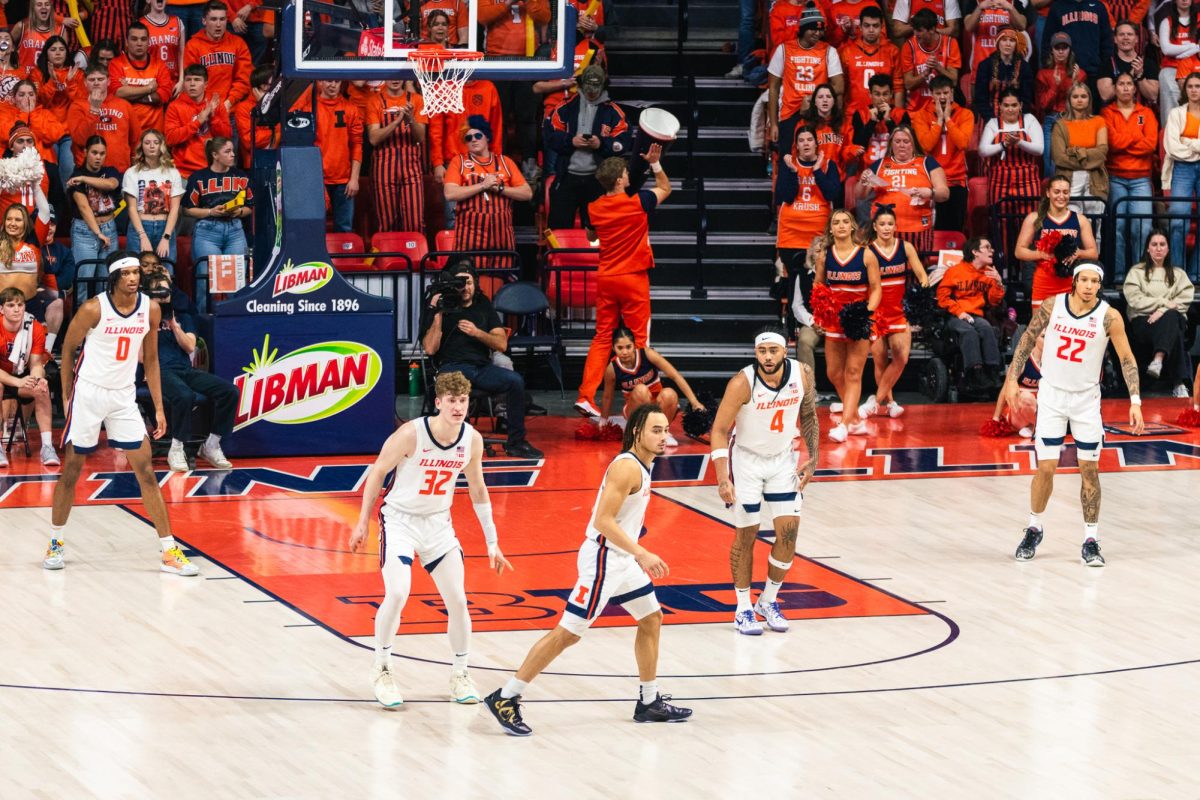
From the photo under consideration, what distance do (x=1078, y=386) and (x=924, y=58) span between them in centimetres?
767

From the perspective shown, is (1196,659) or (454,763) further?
(1196,659)

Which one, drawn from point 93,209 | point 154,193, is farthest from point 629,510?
point 93,209

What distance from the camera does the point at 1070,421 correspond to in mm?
12547

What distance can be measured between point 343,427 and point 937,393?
5589 millimetres

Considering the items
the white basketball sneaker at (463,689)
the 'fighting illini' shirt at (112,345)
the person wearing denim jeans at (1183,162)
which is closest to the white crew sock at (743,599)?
the white basketball sneaker at (463,689)

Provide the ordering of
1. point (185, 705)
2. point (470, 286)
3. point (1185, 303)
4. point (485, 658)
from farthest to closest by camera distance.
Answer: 1. point (1185, 303)
2. point (470, 286)
3. point (485, 658)
4. point (185, 705)

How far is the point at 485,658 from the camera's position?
10.2 metres

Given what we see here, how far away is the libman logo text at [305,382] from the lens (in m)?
15.2

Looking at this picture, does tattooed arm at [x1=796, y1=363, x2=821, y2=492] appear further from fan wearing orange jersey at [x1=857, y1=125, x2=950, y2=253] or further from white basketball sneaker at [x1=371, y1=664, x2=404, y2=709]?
fan wearing orange jersey at [x1=857, y1=125, x2=950, y2=253]

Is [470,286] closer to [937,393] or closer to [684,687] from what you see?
[937,393]

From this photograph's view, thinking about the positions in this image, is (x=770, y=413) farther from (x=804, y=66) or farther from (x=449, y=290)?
(x=804, y=66)

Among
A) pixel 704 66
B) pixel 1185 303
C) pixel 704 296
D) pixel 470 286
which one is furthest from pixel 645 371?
pixel 704 66

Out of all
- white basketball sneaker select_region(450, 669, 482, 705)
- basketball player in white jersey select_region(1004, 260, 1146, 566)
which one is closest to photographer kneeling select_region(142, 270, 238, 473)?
white basketball sneaker select_region(450, 669, 482, 705)

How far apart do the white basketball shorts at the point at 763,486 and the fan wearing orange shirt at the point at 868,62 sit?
30.1ft
